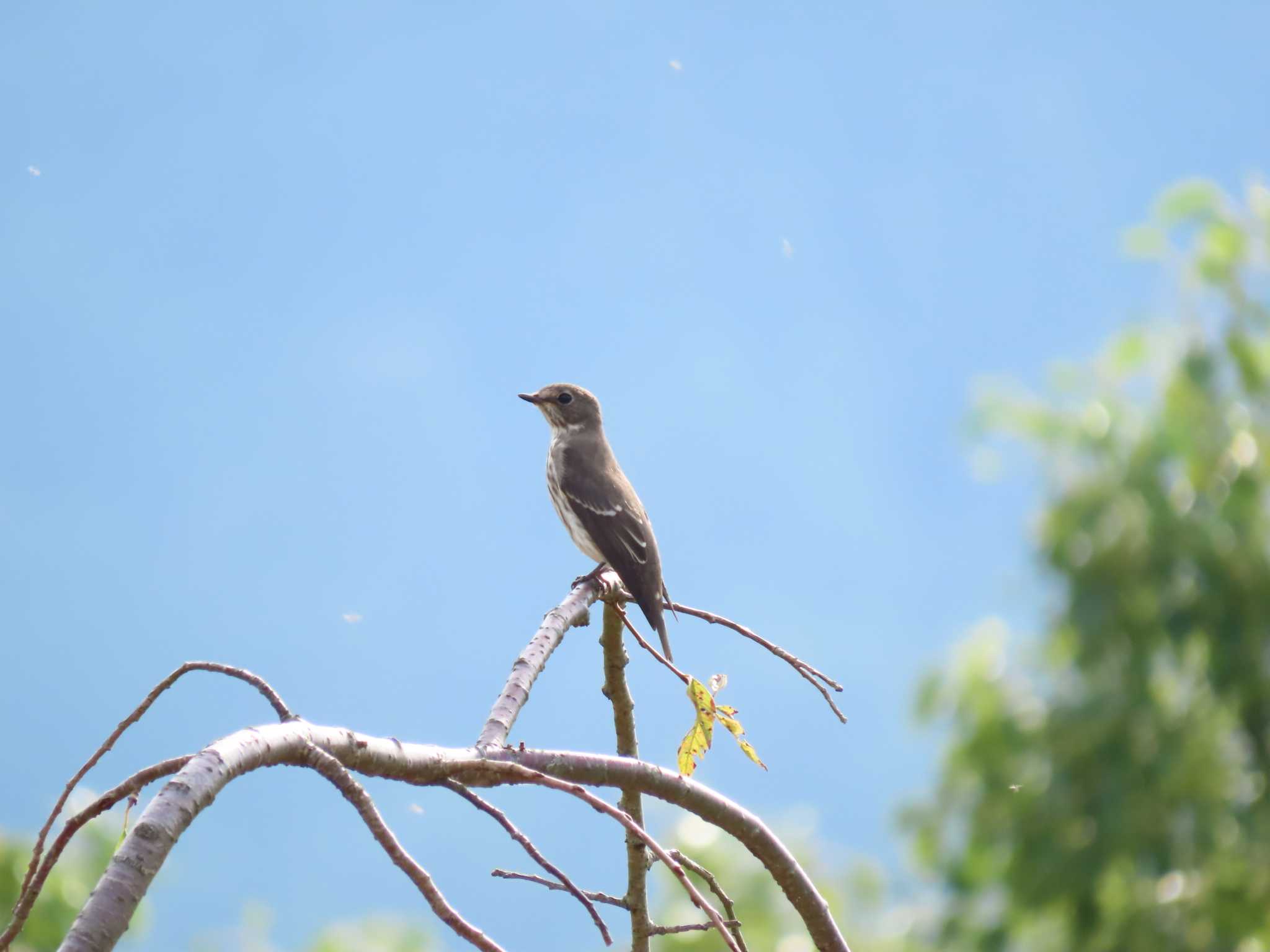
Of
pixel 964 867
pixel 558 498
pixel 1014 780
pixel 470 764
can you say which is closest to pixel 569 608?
pixel 470 764

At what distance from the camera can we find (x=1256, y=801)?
30.2 ft

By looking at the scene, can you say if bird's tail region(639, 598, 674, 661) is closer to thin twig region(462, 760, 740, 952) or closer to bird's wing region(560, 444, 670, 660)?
bird's wing region(560, 444, 670, 660)

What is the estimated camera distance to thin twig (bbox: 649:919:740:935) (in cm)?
153

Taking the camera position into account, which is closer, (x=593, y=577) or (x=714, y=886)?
(x=714, y=886)

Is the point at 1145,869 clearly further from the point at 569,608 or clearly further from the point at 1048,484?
the point at 569,608

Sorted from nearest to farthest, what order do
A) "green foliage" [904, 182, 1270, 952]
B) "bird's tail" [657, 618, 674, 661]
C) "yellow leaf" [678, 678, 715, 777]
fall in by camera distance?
"yellow leaf" [678, 678, 715, 777]
"bird's tail" [657, 618, 674, 661]
"green foliage" [904, 182, 1270, 952]

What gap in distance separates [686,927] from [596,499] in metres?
2.87

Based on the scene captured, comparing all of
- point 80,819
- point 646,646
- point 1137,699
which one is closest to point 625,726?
point 646,646

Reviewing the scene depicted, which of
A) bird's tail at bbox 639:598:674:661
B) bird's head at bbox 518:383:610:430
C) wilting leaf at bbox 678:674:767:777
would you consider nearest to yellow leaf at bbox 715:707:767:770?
wilting leaf at bbox 678:674:767:777

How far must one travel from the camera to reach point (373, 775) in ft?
4.39

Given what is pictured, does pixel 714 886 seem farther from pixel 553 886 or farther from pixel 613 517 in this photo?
pixel 613 517

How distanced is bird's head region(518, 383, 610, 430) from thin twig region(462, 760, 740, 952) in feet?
12.3

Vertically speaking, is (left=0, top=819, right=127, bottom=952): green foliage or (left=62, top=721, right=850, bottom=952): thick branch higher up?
(left=0, top=819, right=127, bottom=952): green foliage

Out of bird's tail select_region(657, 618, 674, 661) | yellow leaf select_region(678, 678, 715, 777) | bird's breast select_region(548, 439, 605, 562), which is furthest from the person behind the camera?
bird's breast select_region(548, 439, 605, 562)
